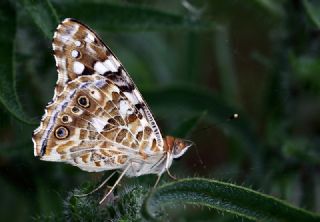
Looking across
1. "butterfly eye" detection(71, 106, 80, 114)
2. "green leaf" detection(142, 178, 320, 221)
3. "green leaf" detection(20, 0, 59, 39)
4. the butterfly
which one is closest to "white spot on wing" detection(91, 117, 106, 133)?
the butterfly

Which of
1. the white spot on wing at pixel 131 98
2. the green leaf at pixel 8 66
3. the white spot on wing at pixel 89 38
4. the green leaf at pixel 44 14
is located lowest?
the white spot on wing at pixel 131 98

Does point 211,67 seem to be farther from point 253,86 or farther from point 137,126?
point 137,126

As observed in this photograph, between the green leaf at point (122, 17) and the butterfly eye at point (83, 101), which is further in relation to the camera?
the green leaf at point (122, 17)

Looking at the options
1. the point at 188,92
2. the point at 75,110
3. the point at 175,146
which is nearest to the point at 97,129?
the point at 75,110

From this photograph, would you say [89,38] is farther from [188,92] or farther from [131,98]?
[188,92]

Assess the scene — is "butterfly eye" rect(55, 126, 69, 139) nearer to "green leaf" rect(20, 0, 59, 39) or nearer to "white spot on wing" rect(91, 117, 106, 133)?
"white spot on wing" rect(91, 117, 106, 133)

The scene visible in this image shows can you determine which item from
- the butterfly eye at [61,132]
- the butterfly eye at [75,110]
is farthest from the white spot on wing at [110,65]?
the butterfly eye at [61,132]

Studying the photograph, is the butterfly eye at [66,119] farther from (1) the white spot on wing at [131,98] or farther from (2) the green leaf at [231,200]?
(2) the green leaf at [231,200]
